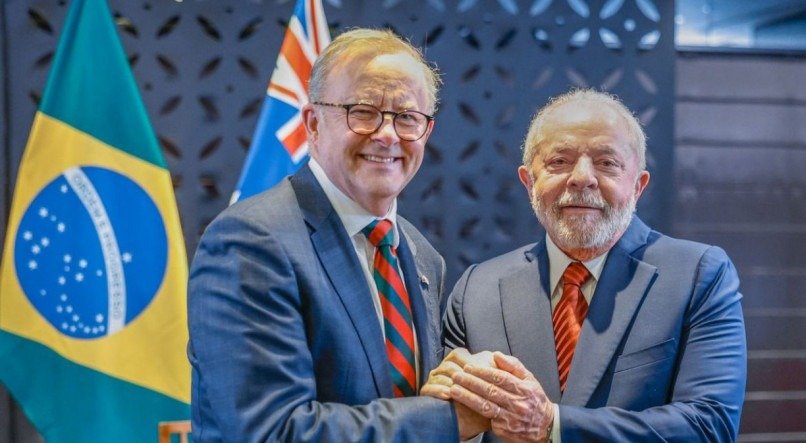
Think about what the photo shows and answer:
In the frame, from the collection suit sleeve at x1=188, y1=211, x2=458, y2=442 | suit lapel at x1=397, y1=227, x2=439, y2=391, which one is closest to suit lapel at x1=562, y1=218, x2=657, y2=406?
suit lapel at x1=397, y1=227, x2=439, y2=391

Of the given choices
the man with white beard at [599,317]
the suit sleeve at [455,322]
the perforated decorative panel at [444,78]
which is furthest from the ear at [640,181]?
the perforated decorative panel at [444,78]

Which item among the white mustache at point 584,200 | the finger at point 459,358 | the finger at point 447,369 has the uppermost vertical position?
the white mustache at point 584,200

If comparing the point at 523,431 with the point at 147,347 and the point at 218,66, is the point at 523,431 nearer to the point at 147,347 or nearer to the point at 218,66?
the point at 147,347

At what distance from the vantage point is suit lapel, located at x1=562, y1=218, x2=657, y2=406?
1.83 meters

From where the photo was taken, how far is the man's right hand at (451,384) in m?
1.58

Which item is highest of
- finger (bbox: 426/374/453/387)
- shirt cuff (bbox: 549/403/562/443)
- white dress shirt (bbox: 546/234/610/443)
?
white dress shirt (bbox: 546/234/610/443)

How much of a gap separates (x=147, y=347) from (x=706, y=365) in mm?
2117

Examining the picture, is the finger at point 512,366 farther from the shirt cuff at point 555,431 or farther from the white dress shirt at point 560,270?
the white dress shirt at point 560,270

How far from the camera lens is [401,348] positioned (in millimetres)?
1644

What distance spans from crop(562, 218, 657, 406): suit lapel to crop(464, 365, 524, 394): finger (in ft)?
0.78

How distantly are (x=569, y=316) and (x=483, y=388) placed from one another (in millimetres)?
426

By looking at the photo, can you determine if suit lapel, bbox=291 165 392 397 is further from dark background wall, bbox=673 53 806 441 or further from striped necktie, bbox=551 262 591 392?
dark background wall, bbox=673 53 806 441

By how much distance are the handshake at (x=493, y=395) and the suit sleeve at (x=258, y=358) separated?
0.36ft

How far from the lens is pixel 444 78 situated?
3795 millimetres
